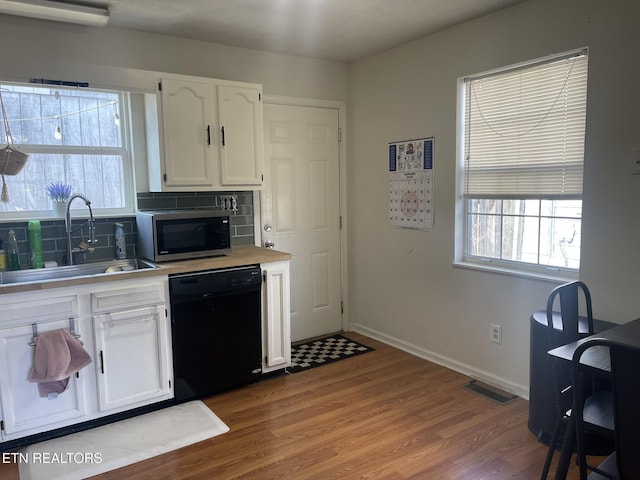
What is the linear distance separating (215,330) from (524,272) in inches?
79.3

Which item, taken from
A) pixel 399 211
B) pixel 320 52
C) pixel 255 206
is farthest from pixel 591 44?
pixel 255 206

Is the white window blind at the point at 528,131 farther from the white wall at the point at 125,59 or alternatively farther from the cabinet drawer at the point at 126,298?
the cabinet drawer at the point at 126,298

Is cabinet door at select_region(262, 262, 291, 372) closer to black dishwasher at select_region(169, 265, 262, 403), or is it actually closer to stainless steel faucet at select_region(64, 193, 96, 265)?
black dishwasher at select_region(169, 265, 262, 403)

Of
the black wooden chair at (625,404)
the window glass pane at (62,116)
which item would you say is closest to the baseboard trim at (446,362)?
the black wooden chair at (625,404)

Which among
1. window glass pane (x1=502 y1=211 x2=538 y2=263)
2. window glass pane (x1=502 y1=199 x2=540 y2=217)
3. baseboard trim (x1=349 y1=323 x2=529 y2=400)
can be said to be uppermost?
window glass pane (x1=502 y1=199 x2=540 y2=217)

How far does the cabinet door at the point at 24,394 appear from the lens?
7.84 ft

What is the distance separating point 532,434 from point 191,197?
2.70 meters

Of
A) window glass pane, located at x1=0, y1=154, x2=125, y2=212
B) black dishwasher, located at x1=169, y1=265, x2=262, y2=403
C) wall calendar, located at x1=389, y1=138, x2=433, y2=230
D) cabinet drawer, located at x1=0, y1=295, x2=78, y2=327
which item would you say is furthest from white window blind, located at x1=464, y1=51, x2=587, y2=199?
cabinet drawer, located at x1=0, y1=295, x2=78, y2=327

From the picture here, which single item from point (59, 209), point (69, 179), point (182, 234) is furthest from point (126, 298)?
point (69, 179)

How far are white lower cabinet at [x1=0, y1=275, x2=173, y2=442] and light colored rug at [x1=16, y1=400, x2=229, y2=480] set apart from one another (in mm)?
96

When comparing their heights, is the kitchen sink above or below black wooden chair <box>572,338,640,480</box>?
above

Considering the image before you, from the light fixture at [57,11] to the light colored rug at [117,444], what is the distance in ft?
7.85

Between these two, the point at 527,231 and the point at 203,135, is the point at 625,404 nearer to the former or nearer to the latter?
the point at 527,231

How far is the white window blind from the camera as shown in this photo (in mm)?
2641
